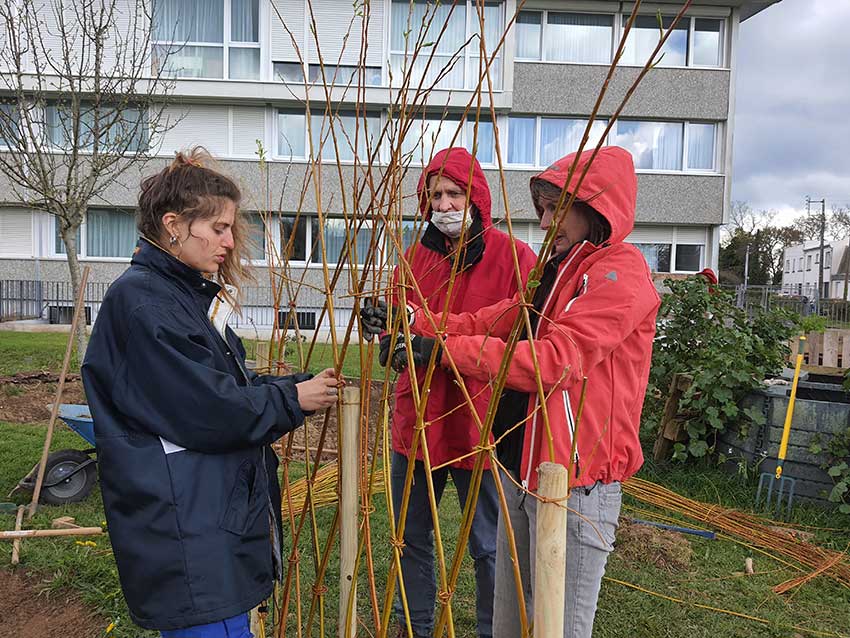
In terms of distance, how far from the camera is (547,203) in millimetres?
1837

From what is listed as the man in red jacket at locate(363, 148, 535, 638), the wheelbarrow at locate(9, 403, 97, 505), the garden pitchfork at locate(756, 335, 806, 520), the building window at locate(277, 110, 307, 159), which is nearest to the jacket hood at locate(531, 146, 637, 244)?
the man in red jacket at locate(363, 148, 535, 638)

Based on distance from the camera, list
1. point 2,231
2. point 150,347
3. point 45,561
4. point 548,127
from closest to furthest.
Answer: point 150,347 < point 45,561 < point 2,231 < point 548,127

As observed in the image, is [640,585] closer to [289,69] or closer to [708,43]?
[289,69]

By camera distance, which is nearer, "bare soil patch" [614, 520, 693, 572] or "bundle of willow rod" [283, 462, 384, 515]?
"bare soil patch" [614, 520, 693, 572]

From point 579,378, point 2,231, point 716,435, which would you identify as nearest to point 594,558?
point 579,378

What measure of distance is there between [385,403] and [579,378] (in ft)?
1.48

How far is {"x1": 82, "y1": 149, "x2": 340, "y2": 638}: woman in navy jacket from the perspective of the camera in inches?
57.1

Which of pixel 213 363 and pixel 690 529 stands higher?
pixel 213 363

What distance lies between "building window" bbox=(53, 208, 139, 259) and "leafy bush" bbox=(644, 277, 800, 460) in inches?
512

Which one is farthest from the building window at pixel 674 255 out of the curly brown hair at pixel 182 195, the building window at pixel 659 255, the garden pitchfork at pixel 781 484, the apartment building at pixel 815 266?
the apartment building at pixel 815 266

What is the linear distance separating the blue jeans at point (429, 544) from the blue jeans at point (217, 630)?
0.88 metres

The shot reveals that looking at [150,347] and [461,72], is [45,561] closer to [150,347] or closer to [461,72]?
[150,347]

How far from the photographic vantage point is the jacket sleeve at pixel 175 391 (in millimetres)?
1444

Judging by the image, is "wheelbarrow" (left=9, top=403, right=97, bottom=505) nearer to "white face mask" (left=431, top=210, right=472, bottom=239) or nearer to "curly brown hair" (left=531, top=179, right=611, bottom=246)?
"white face mask" (left=431, top=210, right=472, bottom=239)
